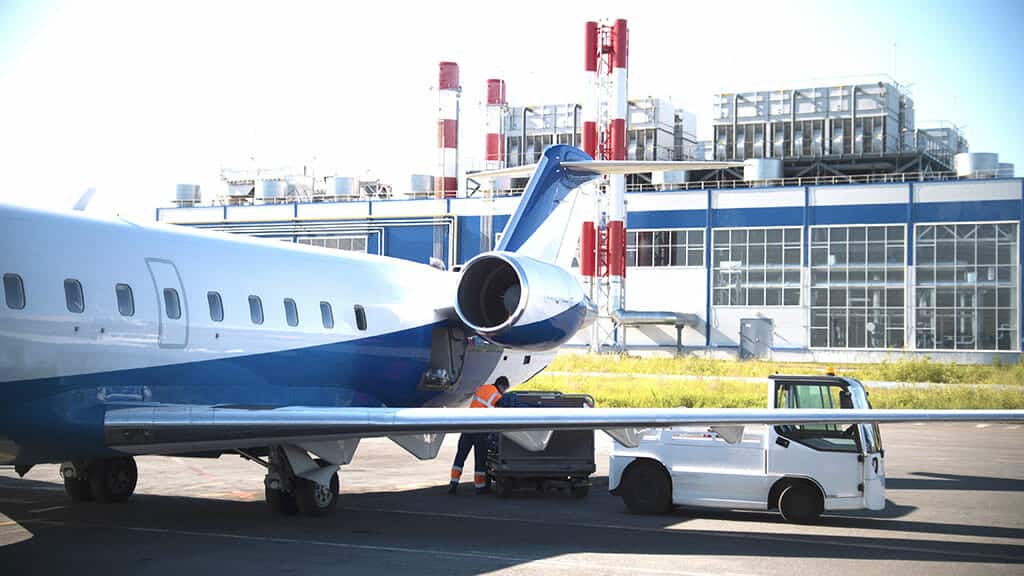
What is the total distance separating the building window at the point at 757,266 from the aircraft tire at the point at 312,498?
49965mm

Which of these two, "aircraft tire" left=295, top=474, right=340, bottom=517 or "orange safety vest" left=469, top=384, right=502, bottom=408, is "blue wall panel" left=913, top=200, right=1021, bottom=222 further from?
"aircraft tire" left=295, top=474, right=340, bottom=517

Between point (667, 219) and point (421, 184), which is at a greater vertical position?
point (421, 184)

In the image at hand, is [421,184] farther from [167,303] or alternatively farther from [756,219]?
[167,303]

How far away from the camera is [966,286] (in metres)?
57.9

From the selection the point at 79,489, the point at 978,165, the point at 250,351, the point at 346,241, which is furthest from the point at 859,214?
the point at 79,489

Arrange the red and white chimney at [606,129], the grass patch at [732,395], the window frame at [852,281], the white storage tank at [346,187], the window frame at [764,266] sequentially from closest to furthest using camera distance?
1. the grass patch at [732,395]
2. the red and white chimney at [606,129]
3. the window frame at [852,281]
4. the window frame at [764,266]
5. the white storage tank at [346,187]

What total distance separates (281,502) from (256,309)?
253 cm

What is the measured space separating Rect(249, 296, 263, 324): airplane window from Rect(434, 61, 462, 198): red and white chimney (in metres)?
54.5

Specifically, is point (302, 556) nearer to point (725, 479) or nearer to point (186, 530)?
point (186, 530)

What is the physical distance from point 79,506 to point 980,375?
4088 centimetres

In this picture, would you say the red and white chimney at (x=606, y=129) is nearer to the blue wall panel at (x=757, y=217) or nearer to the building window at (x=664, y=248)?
the building window at (x=664, y=248)

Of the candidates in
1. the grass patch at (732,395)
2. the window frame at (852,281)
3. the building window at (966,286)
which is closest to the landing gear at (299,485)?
the grass patch at (732,395)

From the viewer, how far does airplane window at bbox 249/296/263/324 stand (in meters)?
13.8

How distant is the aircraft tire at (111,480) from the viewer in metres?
15.1
